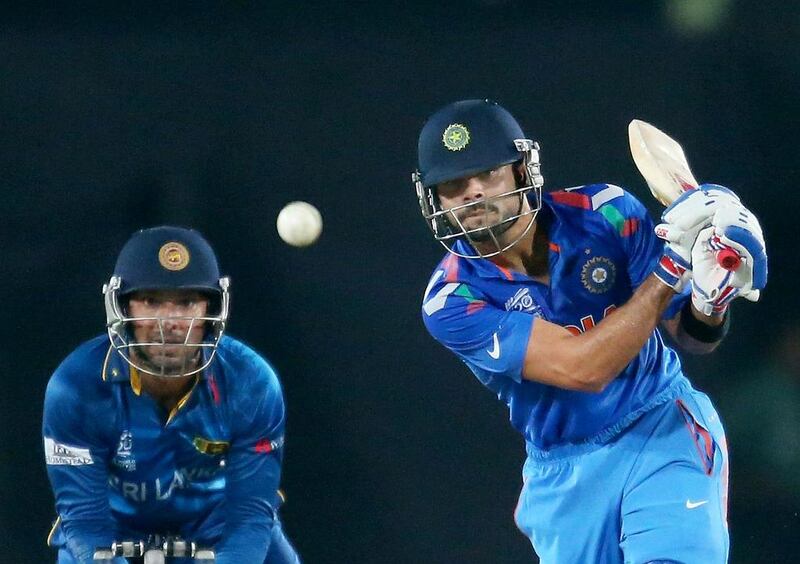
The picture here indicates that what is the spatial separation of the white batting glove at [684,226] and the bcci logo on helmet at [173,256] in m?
1.19

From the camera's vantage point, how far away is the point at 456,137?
3.12 m

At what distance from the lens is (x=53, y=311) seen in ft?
14.9

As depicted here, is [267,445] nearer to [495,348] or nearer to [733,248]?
[495,348]

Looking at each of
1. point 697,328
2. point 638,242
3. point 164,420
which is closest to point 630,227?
point 638,242

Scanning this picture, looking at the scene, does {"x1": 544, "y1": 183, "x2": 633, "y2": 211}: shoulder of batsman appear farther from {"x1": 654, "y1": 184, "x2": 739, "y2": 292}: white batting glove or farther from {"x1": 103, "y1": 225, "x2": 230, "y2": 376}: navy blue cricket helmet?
{"x1": 103, "y1": 225, "x2": 230, "y2": 376}: navy blue cricket helmet

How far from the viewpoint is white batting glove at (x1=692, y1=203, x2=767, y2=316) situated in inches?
109

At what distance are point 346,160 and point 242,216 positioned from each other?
0.37 m

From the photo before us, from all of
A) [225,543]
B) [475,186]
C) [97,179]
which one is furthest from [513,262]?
[97,179]

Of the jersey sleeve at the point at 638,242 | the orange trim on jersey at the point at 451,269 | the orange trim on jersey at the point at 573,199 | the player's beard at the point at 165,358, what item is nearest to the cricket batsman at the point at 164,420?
the player's beard at the point at 165,358

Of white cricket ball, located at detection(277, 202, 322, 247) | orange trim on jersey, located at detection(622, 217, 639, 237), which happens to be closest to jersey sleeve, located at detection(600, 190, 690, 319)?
orange trim on jersey, located at detection(622, 217, 639, 237)

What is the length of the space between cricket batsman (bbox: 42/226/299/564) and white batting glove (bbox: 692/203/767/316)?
4.04 feet

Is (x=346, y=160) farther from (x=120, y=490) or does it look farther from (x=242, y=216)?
(x=120, y=490)

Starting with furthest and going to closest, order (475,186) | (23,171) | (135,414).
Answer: (23,171) → (135,414) → (475,186)

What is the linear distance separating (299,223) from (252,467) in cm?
108
